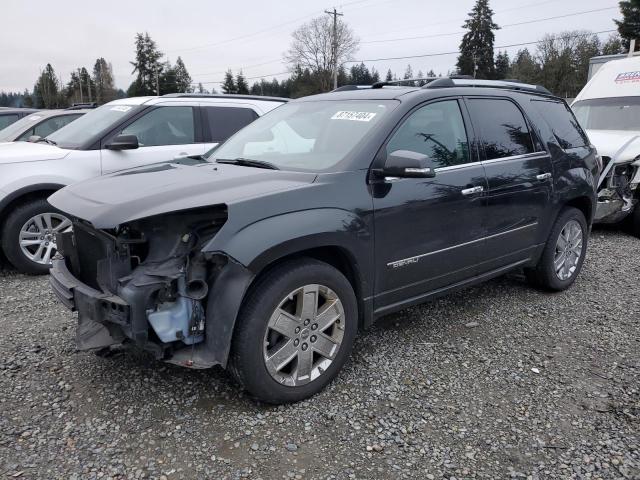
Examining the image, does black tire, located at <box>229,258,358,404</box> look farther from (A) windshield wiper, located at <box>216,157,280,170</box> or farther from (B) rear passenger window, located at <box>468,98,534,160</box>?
(B) rear passenger window, located at <box>468,98,534,160</box>

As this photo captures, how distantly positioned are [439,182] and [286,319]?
1.48 metres

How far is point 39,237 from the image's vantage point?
17.5 ft

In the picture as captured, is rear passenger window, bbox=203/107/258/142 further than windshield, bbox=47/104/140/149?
Yes

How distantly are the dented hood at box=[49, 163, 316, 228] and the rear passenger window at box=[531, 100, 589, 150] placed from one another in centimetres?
274

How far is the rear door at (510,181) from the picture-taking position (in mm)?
3918

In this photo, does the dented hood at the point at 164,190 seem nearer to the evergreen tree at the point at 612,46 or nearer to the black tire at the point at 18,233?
the black tire at the point at 18,233

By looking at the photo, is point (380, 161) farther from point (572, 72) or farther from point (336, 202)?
point (572, 72)

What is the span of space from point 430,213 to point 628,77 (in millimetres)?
7553

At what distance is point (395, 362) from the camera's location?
3496 mm

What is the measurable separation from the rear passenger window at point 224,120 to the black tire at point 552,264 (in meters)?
3.92

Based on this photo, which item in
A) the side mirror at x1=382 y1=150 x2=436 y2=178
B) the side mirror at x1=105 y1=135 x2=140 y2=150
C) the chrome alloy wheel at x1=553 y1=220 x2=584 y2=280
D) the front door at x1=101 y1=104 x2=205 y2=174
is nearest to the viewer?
the side mirror at x1=382 y1=150 x2=436 y2=178

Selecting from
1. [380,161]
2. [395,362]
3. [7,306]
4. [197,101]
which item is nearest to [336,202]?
[380,161]

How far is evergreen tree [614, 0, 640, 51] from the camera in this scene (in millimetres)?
38594

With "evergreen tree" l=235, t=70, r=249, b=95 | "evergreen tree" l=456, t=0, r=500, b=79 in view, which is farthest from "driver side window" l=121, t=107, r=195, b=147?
"evergreen tree" l=235, t=70, r=249, b=95
